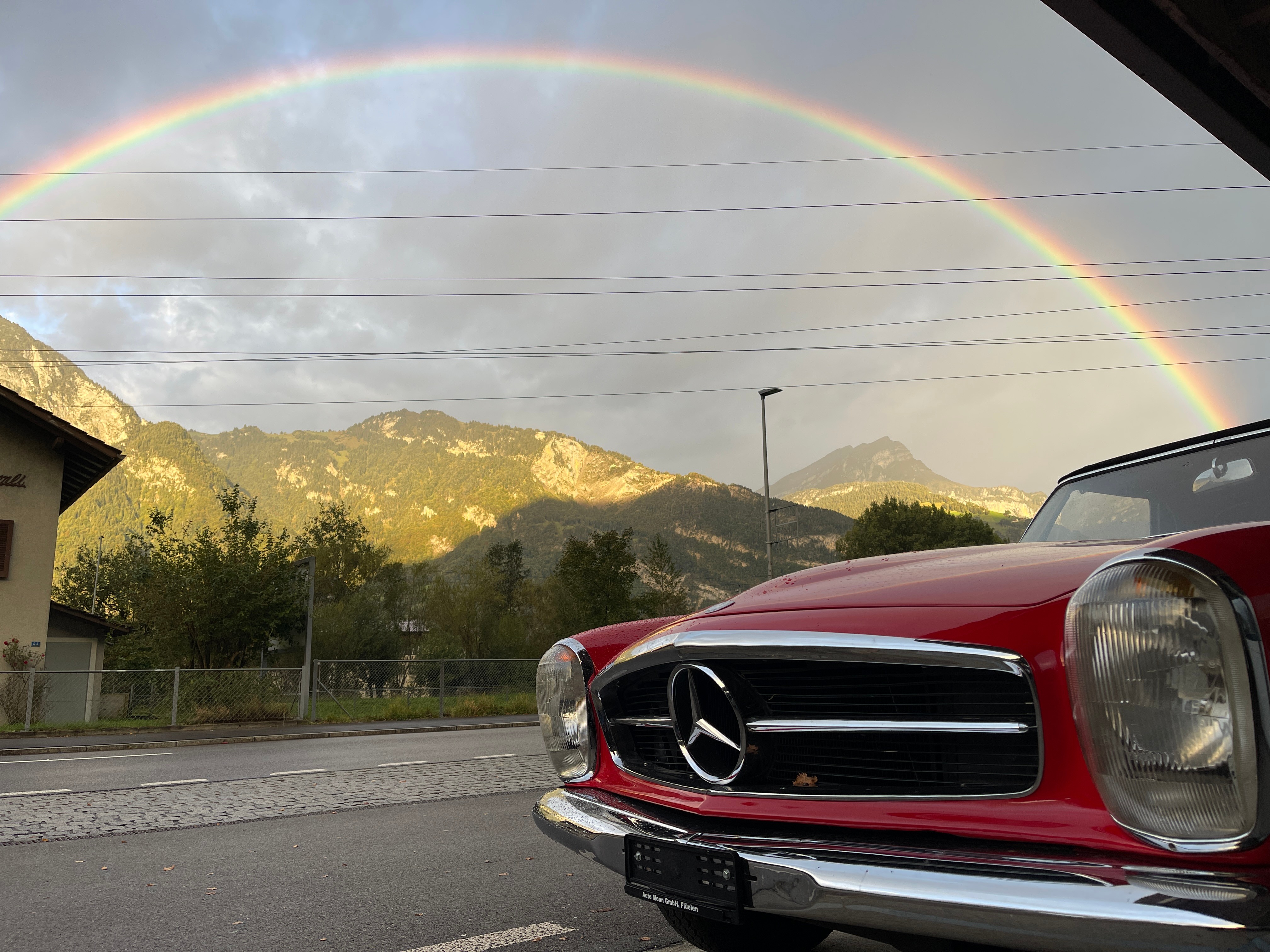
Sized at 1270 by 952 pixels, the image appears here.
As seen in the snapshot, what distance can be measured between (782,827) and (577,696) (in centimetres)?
95

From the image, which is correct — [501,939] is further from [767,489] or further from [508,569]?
[508,569]

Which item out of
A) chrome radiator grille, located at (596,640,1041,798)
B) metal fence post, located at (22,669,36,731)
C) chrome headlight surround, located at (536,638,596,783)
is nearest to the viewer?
chrome radiator grille, located at (596,640,1041,798)

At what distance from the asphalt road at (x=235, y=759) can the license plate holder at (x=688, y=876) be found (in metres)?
4.63

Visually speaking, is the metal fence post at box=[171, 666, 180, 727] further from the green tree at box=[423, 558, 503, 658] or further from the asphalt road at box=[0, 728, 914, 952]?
the green tree at box=[423, 558, 503, 658]

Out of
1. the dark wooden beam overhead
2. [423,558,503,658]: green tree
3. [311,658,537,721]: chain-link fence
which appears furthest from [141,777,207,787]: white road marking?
[423,558,503,658]: green tree

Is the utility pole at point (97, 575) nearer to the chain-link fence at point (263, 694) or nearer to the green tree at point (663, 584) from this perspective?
the green tree at point (663, 584)

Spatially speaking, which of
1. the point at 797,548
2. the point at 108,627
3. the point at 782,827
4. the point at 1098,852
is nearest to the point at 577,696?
the point at 782,827

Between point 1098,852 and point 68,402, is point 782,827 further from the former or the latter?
point 68,402

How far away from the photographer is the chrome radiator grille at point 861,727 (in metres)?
1.68

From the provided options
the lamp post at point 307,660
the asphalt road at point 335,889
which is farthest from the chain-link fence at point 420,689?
the asphalt road at point 335,889

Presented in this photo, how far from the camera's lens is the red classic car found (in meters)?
1.40

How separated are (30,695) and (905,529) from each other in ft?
162

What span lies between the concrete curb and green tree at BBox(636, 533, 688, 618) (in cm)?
2361

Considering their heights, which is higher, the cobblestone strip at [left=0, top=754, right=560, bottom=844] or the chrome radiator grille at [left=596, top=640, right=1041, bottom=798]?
the chrome radiator grille at [left=596, top=640, right=1041, bottom=798]
